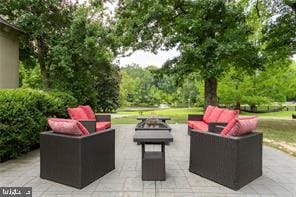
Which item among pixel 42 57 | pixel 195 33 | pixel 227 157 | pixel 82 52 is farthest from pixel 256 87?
pixel 227 157

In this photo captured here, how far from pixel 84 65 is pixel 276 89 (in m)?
17.1

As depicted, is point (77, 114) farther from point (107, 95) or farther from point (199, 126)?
point (107, 95)

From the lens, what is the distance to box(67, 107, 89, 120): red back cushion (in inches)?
275

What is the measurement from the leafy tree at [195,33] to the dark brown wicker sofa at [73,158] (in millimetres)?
7475

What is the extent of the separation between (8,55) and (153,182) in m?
9.11

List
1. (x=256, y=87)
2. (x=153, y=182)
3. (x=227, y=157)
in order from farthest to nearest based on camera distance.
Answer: (x=256, y=87)
(x=153, y=182)
(x=227, y=157)

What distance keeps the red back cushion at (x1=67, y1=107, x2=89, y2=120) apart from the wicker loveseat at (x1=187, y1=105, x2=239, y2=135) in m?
2.93

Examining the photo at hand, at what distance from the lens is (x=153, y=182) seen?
4082mm

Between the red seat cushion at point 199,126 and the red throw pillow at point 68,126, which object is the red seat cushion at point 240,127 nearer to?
the red throw pillow at point 68,126

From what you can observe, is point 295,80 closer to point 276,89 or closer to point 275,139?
point 276,89

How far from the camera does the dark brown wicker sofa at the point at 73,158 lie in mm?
3775

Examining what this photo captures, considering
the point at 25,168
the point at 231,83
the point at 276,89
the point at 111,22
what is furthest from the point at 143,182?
the point at 276,89

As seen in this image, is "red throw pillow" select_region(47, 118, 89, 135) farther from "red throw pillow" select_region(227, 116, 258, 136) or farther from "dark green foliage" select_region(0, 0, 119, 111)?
"dark green foliage" select_region(0, 0, 119, 111)

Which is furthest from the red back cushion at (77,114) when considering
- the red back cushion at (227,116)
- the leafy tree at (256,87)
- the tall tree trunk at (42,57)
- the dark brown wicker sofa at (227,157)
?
the leafy tree at (256,87)
